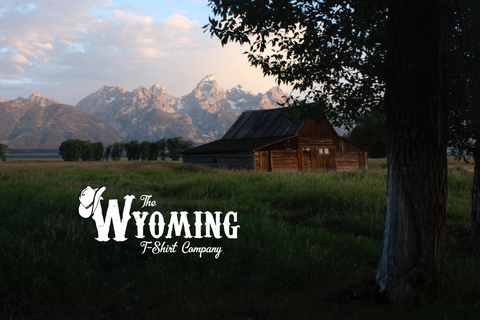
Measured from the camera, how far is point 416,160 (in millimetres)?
3896

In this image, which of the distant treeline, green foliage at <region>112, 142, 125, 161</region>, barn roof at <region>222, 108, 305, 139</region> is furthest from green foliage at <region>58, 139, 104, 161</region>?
barn roof at <region>222, 108, 305, 139</region>

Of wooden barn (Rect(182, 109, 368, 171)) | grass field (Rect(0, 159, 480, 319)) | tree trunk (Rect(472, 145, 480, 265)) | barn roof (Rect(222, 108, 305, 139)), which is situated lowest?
grass field (Rect(0, 159, 480, 319))

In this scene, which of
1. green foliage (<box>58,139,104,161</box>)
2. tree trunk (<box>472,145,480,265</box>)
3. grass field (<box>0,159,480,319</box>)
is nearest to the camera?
grass field (<box>0,159,480,319</box>)

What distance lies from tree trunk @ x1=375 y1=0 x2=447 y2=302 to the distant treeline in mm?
95790

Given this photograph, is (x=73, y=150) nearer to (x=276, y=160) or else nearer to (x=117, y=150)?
(x=117, y=150)

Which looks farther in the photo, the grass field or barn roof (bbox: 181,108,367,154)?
barn roof (bbox: 181,108,367,154)

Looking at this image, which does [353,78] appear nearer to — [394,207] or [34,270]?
[394,207]

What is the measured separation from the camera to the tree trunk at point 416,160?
3.90 meters

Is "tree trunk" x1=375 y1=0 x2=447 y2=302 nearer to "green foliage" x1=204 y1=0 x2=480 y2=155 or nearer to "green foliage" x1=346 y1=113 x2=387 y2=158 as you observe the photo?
"green foliage" x1=204 y1=0 x2=480 y2=155

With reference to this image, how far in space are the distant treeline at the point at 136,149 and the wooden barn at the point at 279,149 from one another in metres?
66.2

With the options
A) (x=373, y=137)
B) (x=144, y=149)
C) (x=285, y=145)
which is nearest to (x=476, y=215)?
(x=285, y=145)

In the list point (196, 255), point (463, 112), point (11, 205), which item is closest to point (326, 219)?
point (196, 255)

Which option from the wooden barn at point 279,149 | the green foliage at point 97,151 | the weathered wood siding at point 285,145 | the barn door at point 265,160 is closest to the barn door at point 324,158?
the wooden barn at point 279,149

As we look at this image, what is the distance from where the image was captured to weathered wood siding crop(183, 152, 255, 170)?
1105 inches
